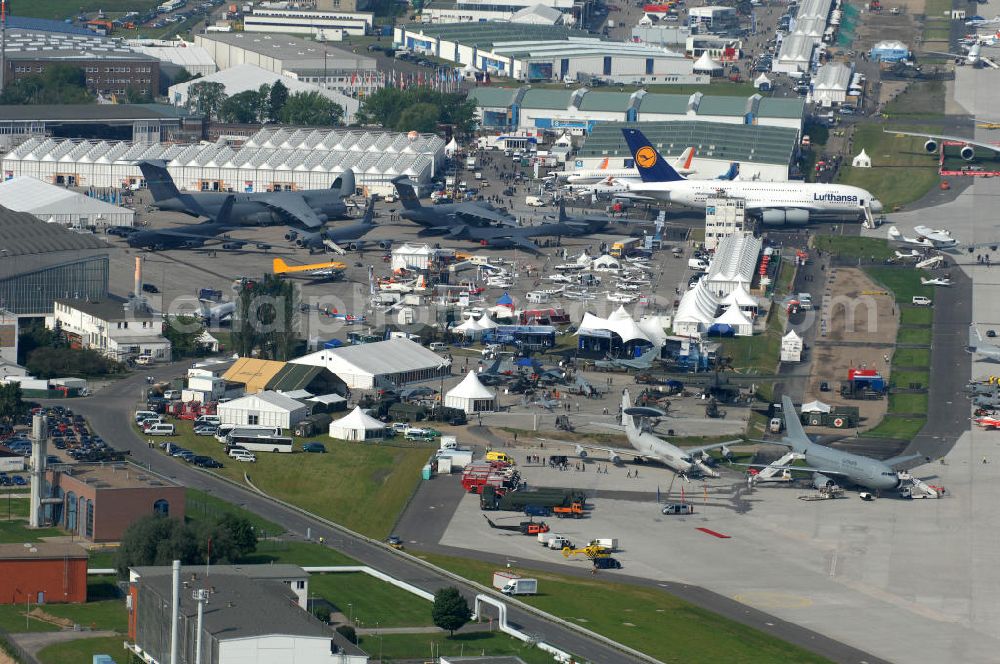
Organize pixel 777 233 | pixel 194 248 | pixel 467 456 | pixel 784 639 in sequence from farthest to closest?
pixel 777 233, pixel 194 248, pixel 467 456, pixel 784 639

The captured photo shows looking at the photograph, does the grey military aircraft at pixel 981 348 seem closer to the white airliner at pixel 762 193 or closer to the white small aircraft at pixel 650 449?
the white small aircraft at pixel 650 449

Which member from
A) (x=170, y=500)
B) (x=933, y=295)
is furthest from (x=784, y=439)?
(x=933, y=295)

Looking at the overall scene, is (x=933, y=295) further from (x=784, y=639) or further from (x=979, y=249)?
(x=784, y=639)

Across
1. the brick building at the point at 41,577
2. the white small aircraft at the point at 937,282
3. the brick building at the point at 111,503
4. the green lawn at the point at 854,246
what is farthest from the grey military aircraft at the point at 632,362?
the brick building at the point at 41,577

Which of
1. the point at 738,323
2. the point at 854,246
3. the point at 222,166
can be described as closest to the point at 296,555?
the point at 738,323

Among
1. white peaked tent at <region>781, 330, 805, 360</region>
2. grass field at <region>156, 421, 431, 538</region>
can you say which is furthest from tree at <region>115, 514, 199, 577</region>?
white peaked tent at <region>781, 330, 805, 360</region>

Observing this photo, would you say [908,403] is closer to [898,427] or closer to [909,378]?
[898,427]

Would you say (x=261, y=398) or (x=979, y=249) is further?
(x=979, y=249)
